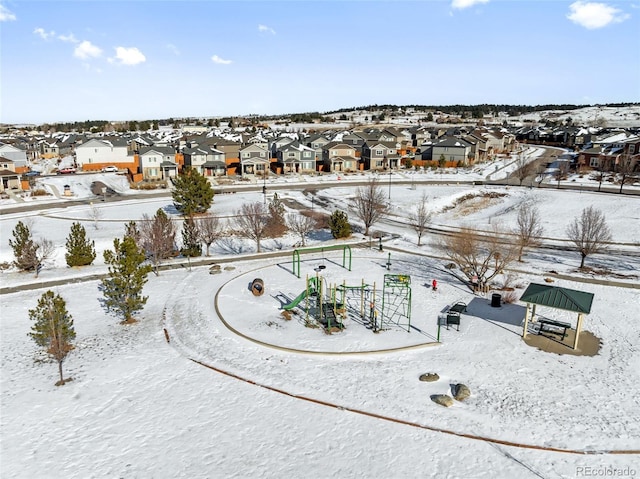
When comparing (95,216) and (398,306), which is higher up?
(95,216)

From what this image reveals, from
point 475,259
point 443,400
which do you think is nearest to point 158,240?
point 475,259

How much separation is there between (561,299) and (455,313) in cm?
608

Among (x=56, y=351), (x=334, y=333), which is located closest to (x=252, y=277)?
(x=334, y=333)

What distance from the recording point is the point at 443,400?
19016mm

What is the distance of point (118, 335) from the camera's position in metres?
25.5

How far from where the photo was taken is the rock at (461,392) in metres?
19.3

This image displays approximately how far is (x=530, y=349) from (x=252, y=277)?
65.1 feet

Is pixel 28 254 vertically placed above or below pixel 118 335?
above

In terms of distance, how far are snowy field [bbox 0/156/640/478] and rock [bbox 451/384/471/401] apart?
0.54 m

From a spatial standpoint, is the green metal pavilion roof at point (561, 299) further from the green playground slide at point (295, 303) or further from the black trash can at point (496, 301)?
the green playground slide at point (295, 303)

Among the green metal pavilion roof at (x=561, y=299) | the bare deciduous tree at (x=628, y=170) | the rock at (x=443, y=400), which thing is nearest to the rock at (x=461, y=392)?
the rock at (x=443, y=400)

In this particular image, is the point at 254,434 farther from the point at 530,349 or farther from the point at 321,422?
the point at 530,349

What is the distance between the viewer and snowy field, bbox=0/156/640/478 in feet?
53.1

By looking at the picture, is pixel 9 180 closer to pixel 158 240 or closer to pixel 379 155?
pixel 158 240
